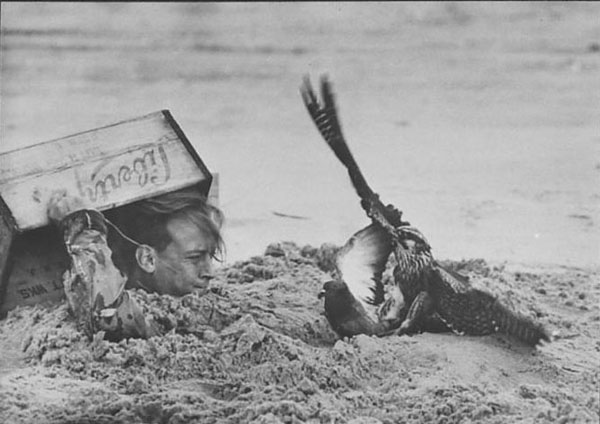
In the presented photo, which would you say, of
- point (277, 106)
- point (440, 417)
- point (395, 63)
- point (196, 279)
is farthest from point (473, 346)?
point (395, 63)

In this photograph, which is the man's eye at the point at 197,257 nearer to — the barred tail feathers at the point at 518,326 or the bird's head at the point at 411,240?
the bird's head at the point at 411,240

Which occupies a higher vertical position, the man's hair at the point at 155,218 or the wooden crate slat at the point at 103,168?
the wooden crate slat at the point at 103,168

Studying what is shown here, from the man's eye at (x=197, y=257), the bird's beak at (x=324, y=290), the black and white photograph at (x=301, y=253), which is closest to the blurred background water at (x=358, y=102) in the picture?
the black and white photograph at (x=301, y=253)

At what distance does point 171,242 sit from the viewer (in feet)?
12.9

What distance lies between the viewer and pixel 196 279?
13.0ft

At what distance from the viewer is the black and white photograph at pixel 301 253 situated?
346 centimetres

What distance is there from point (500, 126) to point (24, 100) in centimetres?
208

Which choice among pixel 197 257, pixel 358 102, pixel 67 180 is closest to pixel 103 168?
pixel 67 180

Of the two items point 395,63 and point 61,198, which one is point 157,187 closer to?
point 61,198

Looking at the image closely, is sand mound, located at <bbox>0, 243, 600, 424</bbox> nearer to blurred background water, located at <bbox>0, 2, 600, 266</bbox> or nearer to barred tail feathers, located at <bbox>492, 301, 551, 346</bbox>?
barred tail feathers, located at <bbox>492, 301, 551, 346</bbox>

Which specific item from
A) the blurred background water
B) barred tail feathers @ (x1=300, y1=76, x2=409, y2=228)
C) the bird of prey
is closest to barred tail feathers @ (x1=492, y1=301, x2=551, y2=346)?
the bird of prey

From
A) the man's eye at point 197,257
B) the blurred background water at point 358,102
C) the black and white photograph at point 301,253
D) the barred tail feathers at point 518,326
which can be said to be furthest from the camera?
the blurred background water at point 358,102

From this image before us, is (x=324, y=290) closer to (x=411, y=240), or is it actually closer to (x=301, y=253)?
(x=411, y=240)

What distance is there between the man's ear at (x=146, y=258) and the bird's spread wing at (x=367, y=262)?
20.5 inches
